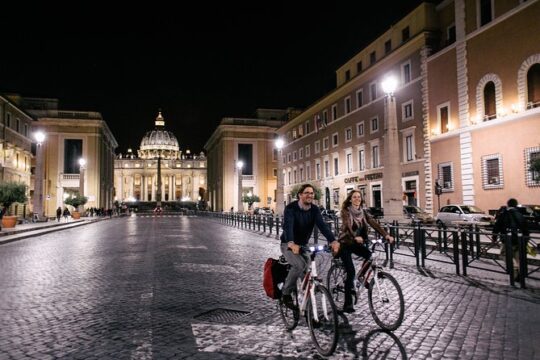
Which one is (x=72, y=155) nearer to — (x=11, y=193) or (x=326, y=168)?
(x=326, y=168)

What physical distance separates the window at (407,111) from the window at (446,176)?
19.5 feet

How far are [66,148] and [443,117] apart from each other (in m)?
67.8

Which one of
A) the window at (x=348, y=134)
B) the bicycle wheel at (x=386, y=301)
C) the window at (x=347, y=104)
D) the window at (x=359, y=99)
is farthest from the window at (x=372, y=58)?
the bicycle wheel at (x=386, y=301)

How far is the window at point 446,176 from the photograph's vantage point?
1215 inches

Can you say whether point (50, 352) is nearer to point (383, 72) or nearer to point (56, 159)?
point (383, 72)

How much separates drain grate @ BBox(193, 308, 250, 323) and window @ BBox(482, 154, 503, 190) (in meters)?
23.1

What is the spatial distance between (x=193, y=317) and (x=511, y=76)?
81.8ft

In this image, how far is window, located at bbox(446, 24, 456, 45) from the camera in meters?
32.5

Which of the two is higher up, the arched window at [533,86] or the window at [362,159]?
the arched window at [533,86]

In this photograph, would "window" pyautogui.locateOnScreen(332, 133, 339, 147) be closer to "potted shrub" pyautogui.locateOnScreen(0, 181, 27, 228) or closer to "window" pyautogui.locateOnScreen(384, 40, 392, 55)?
"window" pyautogui.locateOnScreen(384, 40, 392, 55)

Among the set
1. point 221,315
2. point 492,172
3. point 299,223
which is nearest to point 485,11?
point 492,172

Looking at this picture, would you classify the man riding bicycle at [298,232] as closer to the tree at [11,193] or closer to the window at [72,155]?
the tree at [11,193]

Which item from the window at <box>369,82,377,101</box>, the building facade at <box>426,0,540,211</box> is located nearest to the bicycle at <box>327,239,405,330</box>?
the building facade at <box>426,0,540,211</box>

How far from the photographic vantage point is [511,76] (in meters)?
25.9
